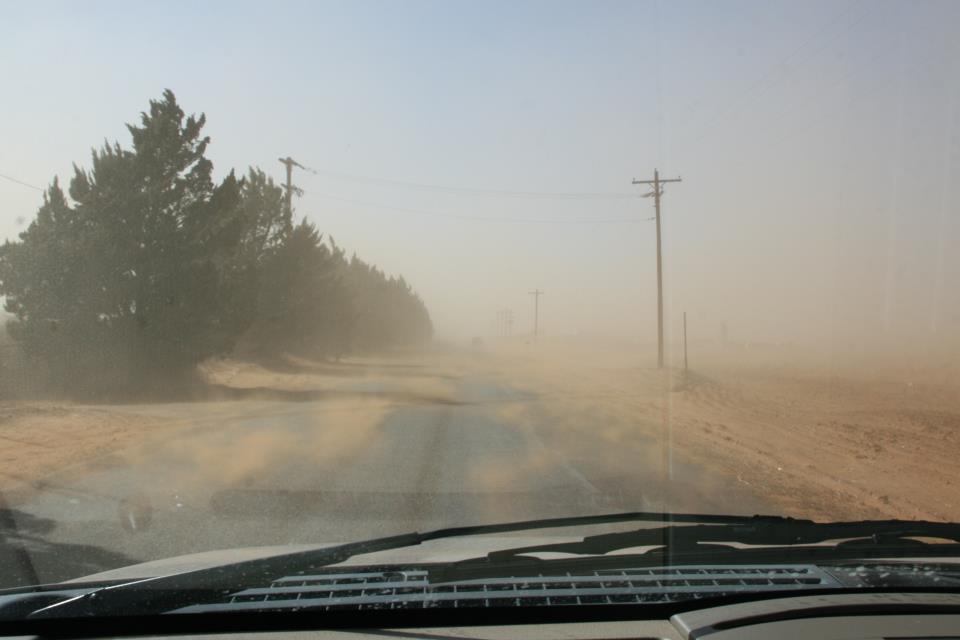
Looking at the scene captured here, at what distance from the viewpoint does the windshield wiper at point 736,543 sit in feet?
10.8

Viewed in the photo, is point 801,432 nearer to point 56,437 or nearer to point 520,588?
point 56,437

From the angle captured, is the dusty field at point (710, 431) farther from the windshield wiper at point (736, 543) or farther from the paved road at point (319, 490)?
the windshield wiper at point (736, 543)

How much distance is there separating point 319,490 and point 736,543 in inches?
210

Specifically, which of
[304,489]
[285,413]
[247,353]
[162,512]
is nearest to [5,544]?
[162,512]

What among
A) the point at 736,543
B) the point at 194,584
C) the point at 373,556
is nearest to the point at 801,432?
the point at 736,543

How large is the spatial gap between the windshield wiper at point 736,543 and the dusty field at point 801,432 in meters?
3.96

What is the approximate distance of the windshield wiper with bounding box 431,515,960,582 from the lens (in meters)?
3.30

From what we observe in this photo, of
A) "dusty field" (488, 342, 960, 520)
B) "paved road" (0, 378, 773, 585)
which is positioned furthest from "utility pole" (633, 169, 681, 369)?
"paved road" (0, 378, 773, 585)

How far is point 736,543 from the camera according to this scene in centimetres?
375

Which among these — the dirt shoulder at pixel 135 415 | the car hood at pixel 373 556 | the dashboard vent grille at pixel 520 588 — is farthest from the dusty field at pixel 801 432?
the dirt shoulder at pixel 135 415

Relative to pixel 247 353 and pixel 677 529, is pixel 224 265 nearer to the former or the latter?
pixel 247 353

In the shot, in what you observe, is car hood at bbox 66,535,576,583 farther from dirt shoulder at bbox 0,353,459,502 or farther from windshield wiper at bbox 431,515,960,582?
dirt shoulder at bbox 0,353,459,502

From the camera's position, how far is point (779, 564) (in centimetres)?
326

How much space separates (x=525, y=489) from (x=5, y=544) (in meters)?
4.93
